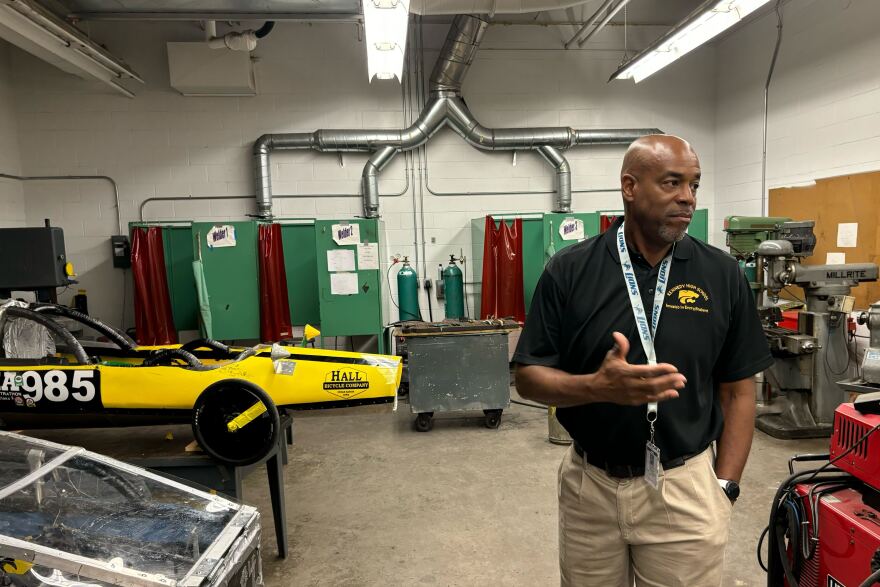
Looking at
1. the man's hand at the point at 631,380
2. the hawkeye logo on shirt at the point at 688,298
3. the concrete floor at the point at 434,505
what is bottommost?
the concrete floor at the point at 434,505

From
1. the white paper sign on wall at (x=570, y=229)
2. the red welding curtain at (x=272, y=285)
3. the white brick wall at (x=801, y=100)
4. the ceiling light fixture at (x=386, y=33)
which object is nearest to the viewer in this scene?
the ceiling light fixture at (x=386, y=33)

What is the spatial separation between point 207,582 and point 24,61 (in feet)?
19.6

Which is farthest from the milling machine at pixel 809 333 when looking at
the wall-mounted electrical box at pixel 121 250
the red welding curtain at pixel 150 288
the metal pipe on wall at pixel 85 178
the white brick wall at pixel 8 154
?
the white brick wall at pixel 8 154

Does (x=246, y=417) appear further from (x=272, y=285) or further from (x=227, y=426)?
(x=272, y=285)

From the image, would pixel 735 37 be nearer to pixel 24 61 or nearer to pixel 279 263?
pixel 279 263

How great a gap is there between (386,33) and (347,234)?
1.84 meters

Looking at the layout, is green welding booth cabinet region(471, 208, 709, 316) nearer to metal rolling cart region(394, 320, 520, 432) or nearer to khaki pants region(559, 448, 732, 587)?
metal rolling cart region(394, 320, 520, 432)

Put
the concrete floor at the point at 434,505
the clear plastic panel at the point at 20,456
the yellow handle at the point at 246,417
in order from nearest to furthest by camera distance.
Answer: the clear plastic panel at the point at 20,456 → the yellow handle at the point at 246,417 → the concrete floor at the point at 434,505

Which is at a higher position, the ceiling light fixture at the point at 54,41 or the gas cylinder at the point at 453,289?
the ceiling light fixture at the point at 54,41

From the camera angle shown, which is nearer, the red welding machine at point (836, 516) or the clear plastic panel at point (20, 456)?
the red welding machine at point (836, 516)

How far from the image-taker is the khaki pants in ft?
4.05

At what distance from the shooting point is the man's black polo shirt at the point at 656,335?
1.25m

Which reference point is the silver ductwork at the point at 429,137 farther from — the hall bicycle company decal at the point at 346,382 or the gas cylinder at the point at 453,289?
the hall bicycle company decal at the point at 346,382

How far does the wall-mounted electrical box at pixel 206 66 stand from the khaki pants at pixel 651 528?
5068 millimetres
